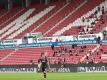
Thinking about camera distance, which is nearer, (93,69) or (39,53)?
(93,69)

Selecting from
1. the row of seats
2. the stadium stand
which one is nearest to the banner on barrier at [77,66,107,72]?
the stadium stand

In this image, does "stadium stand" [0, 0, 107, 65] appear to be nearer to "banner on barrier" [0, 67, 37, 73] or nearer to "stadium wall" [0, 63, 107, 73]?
"banner on barrier" [0, 67, 37, 73]

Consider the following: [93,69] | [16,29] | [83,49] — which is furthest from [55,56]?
[16,29]

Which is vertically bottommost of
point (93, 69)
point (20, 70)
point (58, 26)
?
point (20, 70)

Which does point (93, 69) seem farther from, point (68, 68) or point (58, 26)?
point (58, 26)

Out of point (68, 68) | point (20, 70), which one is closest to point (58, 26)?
point (20, 70)

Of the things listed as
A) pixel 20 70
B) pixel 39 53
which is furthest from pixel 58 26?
pixel 20 70

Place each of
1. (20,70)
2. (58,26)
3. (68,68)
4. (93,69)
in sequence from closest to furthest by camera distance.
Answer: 1. (93,69)
2. (68,68)
3. (20,70)
4. (58,26)

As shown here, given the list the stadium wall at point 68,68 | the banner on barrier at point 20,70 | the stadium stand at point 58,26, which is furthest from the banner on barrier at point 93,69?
the banner on barrier at point 20,70

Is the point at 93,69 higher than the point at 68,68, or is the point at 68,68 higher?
the point at 68,68

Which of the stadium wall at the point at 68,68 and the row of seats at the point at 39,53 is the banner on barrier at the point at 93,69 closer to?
the stadium wall at the point at 68,68

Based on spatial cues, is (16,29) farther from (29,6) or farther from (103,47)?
(103,47)

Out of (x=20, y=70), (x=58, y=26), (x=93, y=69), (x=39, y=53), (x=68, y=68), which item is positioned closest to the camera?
(x=93, y=69)

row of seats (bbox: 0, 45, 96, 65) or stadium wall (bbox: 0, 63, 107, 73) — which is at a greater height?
row of seats (bbox: 0, 45, 96, 65)
